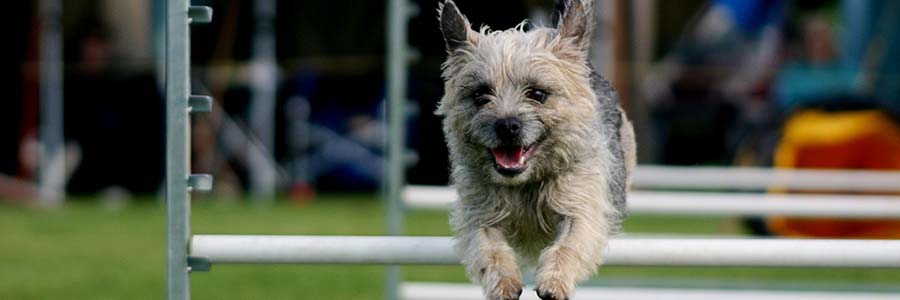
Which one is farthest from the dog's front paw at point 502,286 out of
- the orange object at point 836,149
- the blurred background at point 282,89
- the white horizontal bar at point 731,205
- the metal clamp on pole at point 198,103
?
the blurred background at point 282,89

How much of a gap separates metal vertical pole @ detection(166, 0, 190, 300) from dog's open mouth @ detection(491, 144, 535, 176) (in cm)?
80

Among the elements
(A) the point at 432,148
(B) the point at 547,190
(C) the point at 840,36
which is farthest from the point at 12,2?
(B) the point at 547,190

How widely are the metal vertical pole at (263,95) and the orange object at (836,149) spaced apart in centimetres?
531

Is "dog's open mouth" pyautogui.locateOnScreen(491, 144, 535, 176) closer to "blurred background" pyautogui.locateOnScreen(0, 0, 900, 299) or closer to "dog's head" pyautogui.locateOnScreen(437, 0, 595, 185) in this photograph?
→ "dog's head" pyautogui.locateOnScreen(437, 0, 595, 185)

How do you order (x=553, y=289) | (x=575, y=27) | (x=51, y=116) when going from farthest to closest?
(x=51, y=116) → (x=575, y=27) → (x=553, y=289)

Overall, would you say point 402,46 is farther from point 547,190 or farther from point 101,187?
point 101,187

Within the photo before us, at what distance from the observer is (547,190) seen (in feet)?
12.3

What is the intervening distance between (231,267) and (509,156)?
6.29 m

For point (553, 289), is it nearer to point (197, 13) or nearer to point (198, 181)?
point (198, 181)

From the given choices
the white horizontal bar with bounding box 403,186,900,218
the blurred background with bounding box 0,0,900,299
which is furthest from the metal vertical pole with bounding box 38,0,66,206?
the white horizontal bar with bounding box 403,186,900,218

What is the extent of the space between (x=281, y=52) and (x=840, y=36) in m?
5.98

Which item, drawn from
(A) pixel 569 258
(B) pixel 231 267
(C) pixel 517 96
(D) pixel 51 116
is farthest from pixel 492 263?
(D) pixel 51 116

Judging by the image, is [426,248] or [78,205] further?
[78,205]

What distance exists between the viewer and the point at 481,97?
3641 mm
